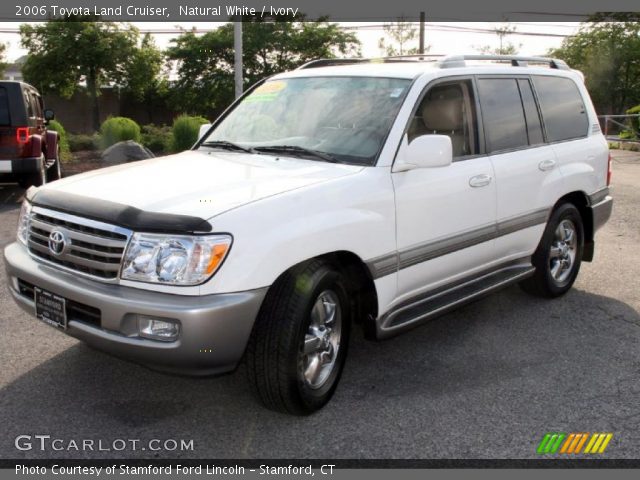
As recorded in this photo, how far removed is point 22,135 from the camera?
34.3ft

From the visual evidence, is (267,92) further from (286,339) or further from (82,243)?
(286,339)

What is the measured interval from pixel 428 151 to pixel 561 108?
2.36m

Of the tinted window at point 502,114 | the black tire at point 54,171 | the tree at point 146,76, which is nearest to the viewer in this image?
the tinted window at point 502,114

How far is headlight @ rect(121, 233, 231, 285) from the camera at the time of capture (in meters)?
3.14

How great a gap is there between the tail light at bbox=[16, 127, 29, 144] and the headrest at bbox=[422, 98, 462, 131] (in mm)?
7917

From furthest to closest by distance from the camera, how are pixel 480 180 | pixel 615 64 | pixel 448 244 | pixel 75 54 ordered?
pixel 615 64
pixel 75 54
pixel 480 180
pixel 448 244

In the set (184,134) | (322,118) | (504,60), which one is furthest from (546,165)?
(184,134)

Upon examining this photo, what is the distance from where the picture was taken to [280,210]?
3.38 meters

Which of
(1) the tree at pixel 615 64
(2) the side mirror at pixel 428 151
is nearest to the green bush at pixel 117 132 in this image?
(2) the side mirror at pixel 428 151

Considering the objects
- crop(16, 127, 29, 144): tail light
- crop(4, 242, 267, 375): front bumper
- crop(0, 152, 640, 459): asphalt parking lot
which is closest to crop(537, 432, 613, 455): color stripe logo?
crop(0, 152, 640, 459): asphalt parking lot

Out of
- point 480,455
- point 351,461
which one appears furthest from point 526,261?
point 351,461

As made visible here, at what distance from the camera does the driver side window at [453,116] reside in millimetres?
4484

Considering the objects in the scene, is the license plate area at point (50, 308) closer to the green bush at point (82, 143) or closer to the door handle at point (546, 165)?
the door handle at point (546, 165)

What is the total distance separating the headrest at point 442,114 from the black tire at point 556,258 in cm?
141
